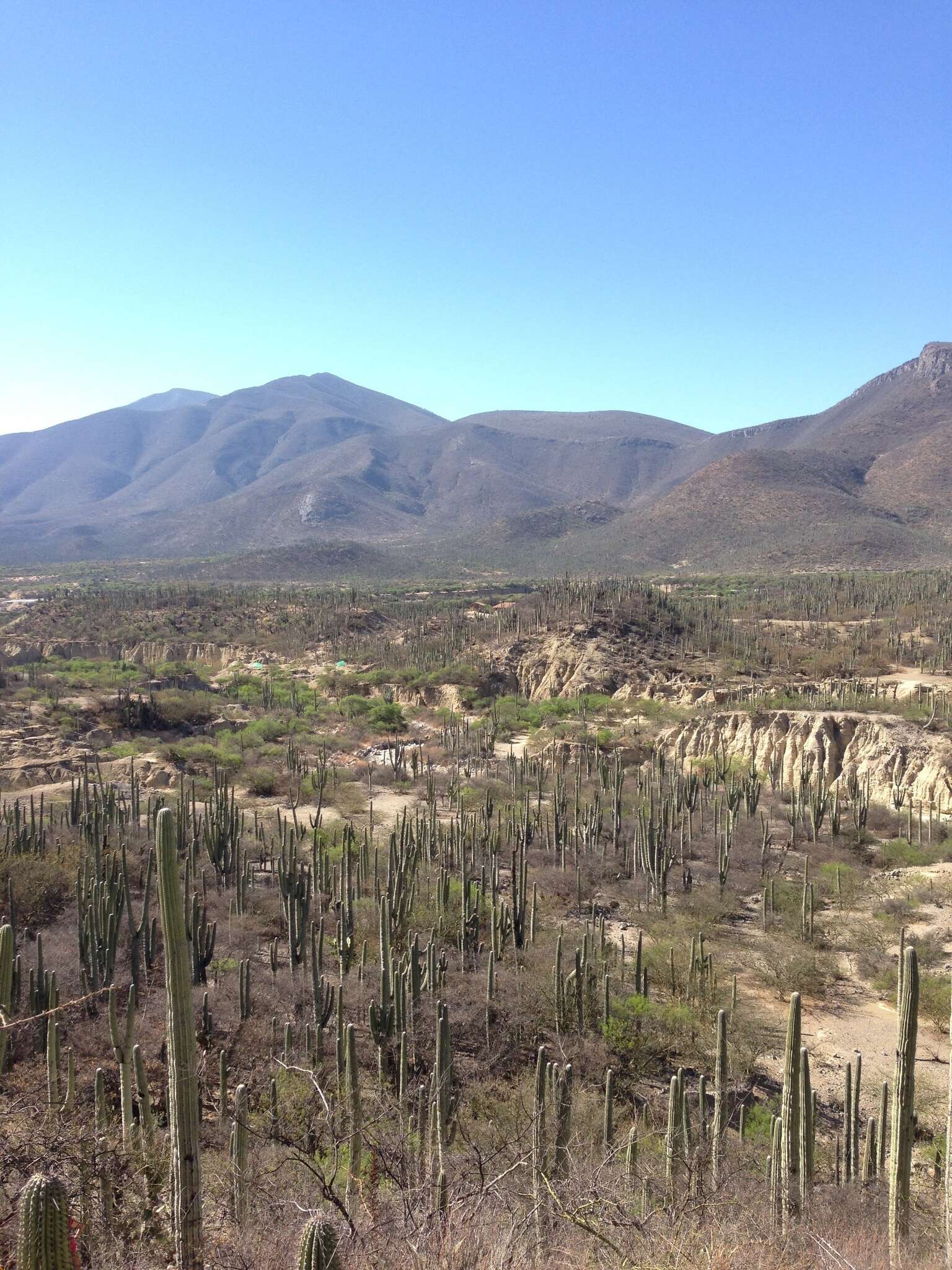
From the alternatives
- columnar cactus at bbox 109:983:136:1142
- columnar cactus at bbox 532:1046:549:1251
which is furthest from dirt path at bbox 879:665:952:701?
columnar cactus at bbox 109:983:136:1142

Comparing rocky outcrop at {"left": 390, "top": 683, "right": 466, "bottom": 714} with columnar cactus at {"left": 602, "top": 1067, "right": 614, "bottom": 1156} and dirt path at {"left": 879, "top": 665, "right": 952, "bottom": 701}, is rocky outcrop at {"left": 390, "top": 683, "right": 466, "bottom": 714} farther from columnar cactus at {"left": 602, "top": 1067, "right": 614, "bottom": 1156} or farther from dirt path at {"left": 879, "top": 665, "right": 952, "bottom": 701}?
columnar cactus at {"left": 602, "top": 1067, "right": 614, "bottom": 1156}

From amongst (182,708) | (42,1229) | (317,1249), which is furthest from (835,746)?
(42,1229)

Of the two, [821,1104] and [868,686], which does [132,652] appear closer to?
Result: [868,686]

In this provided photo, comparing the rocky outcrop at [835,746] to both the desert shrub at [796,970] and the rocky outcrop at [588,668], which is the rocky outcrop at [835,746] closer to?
the rocky outcrop at [588,668]

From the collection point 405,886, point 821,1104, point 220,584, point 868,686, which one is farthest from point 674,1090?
point 220,584

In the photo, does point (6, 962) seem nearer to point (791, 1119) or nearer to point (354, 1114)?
point (354, 1114)
